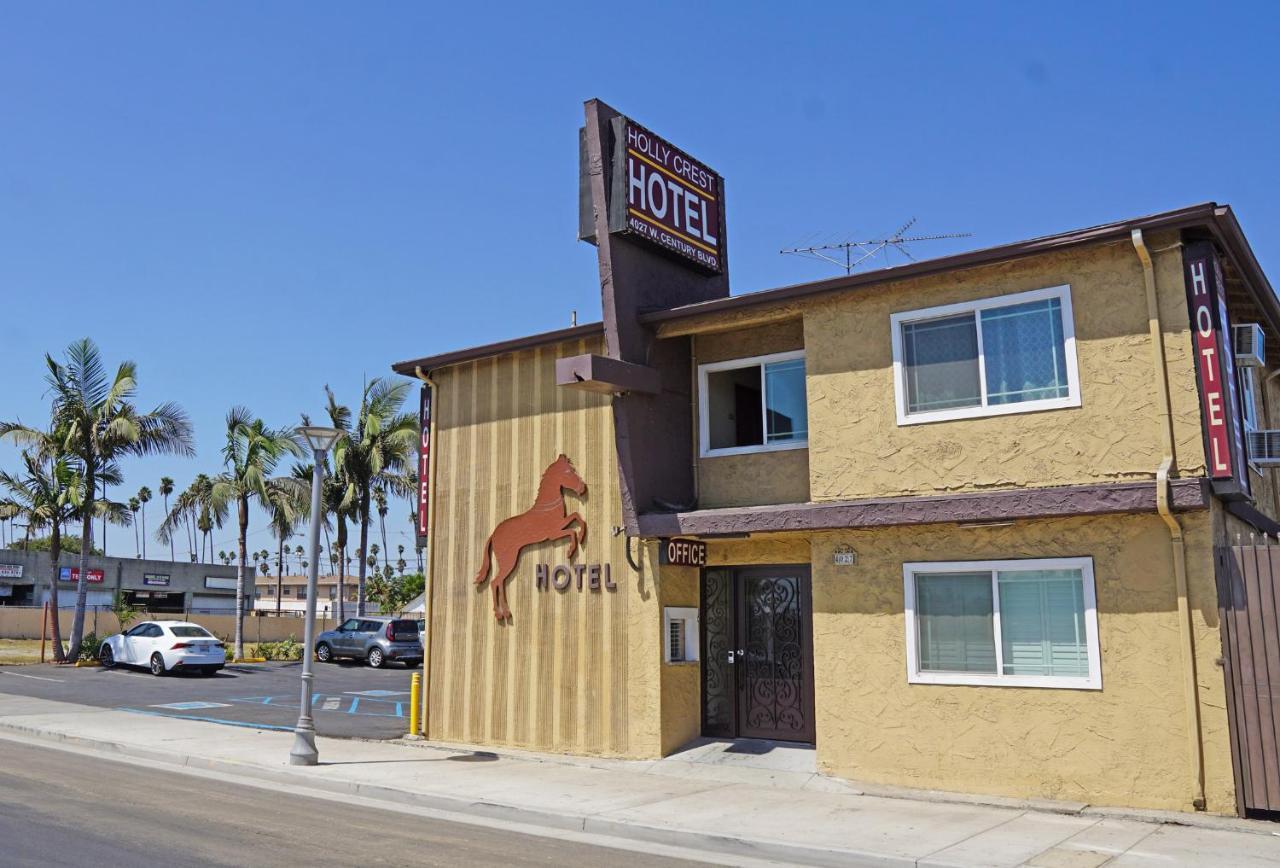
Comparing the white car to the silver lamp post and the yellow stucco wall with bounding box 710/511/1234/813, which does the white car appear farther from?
the yellow stucco wall with bounding box 710/511/1234/813

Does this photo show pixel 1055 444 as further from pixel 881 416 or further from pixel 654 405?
pixel 654 405

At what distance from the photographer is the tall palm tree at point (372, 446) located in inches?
1426

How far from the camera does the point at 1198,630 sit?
1068 cm

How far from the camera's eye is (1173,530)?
1080 cm

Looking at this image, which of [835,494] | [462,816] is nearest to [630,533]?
[835,494]

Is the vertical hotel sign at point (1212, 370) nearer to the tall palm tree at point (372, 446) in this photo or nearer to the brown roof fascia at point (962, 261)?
the brown roof fascia at point (962, 261)

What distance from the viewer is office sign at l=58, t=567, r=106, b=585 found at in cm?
5862

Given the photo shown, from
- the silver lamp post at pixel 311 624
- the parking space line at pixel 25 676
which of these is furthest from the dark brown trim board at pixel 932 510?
the parking space line at pixel 25 676

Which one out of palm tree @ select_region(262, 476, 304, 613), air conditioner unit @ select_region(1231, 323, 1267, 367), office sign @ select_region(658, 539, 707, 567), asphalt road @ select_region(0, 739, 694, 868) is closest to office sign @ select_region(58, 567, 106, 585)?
palm tree @ select_region(262, 476, 304, 613)

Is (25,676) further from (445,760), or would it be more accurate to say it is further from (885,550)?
(885,550)

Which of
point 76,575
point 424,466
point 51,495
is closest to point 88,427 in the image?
point 51,495

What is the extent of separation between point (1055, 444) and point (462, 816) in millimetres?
7767

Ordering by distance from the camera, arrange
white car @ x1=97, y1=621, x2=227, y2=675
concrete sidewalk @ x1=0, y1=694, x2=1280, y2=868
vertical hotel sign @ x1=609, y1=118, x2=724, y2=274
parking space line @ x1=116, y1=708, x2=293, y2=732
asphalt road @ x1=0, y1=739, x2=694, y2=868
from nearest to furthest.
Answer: asphalt road @ x1=0, y1=739, x2=694, y2=868, concrete sidewalk @ x1=0, y1=694, x2=1280, y2=868, vertical hotel sign @ x1=609, y1=118, x2=724, y2=274, parking space line @ x1=116, y1=708, x2=293, y2=732, white car @ x1=97, y1=621, x2=227, y2=675

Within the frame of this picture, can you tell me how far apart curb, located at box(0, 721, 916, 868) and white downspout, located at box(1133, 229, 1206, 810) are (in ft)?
12.2
